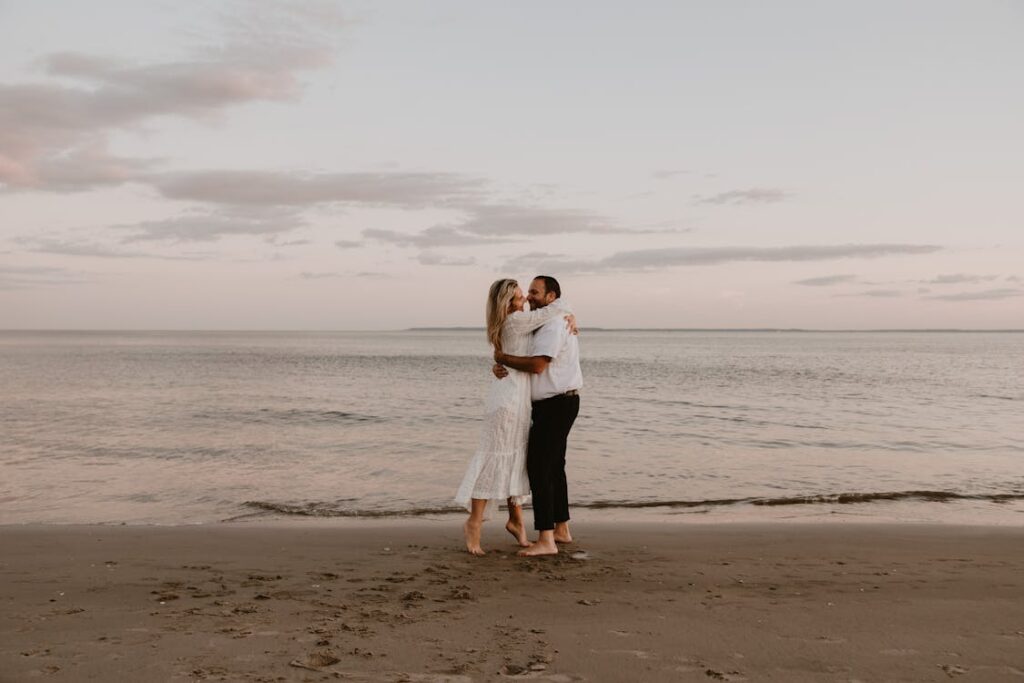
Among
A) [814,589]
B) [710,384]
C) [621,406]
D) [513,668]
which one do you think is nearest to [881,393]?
[710,384]

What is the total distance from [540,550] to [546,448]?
821mm

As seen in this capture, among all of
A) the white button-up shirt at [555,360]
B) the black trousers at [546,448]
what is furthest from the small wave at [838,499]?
the white button-up shirt at [555,360]

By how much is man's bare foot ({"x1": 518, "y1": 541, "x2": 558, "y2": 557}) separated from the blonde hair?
1.68 m

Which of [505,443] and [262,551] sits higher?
[505,443]

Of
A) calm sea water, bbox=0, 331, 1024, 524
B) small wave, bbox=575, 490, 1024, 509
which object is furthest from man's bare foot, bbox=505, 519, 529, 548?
small wave, bbox=575, 490, 1024, 509

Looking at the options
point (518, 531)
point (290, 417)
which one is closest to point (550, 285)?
point (518, 531)

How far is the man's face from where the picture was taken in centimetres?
649

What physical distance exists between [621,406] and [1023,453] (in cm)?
1094

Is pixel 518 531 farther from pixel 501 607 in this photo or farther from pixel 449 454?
pixel 449 454

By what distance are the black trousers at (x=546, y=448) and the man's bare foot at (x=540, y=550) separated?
133 mm

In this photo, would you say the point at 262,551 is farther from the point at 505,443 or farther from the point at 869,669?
the point at 869,669

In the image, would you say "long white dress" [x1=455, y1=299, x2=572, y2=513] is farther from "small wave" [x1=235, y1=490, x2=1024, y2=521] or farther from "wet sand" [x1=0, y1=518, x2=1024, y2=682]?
"small wave" [x1=235, y1=490, x2=1024, y2=521]

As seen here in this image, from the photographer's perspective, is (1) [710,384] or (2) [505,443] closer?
(2) [505,443]

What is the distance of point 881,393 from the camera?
2942 cm
